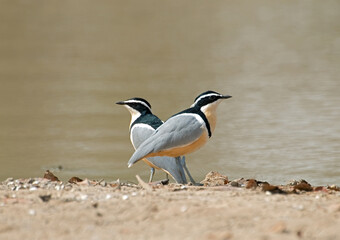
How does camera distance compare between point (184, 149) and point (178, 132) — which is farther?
point (184, 149)

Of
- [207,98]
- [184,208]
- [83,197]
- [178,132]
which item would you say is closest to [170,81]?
[207,98]

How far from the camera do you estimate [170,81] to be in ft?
46.9

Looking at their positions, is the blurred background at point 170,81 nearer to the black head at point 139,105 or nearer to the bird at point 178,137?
the black head at point 139,105

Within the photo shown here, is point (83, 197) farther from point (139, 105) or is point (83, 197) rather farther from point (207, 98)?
point (139, 105)

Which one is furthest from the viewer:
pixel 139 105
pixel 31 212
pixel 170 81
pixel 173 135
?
pixel 170 81

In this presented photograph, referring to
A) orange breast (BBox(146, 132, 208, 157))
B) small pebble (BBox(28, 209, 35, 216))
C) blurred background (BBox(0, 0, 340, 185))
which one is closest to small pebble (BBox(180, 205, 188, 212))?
small pebble (BBox(28, 209, 35, 216))

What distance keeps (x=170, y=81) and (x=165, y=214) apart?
9203 mm

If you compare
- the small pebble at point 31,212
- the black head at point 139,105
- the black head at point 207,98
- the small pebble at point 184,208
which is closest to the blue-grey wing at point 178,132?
the black head at point 207,98

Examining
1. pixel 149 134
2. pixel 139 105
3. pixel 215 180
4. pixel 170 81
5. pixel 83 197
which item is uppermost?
pixel 170 81

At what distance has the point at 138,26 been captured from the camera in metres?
21.2

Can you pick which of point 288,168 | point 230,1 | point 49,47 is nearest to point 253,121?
point 288,168

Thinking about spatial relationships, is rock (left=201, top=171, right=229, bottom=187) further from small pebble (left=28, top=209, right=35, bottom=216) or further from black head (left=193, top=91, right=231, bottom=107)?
small pebble (left=28, top=209, right=35, bottom=216)

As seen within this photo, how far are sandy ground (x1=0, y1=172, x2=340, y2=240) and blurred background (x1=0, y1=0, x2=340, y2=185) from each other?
2515 millimetres

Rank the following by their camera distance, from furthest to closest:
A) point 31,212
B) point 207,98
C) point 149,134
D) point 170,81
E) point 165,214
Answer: point 170,81 < point 149,134 < point 207,98 < point 31,212 < point 165,214
